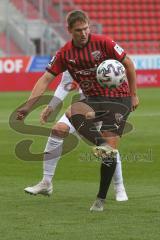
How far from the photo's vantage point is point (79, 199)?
28.0ft

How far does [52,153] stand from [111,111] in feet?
4.10

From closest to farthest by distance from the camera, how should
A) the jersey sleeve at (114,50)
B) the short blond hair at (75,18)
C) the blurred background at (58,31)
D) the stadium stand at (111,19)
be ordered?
the short blond hair at (75,18) < the jersey sleeve at (114,50) < the blurred background at (58,31) < the stadium stand at (111,19)

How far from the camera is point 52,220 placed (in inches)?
278

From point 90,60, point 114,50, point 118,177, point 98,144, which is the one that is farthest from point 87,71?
point 118,177

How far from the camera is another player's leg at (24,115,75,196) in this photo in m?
8.60

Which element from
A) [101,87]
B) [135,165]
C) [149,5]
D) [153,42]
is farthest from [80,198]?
[149,5]

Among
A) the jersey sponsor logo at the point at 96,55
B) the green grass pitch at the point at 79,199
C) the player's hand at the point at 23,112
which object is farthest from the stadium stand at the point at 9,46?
the jersey sponsor logo at the point at 96,55

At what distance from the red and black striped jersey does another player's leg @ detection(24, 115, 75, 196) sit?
1.97 ft

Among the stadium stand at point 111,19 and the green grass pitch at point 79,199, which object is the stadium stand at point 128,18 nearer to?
the stadium stand at point 111,19

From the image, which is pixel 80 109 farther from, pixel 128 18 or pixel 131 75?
pixel 128 18

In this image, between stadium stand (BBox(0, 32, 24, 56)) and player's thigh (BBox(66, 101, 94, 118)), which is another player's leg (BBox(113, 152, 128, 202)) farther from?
stadium stand (BBox(0, 32, 24, 56))

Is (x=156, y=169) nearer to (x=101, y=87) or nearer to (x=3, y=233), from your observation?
(x=101, y=87)

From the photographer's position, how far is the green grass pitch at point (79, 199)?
6.48m

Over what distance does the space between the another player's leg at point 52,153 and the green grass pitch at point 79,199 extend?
11 centimetres
